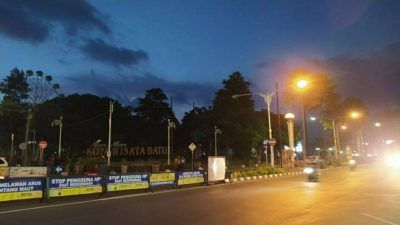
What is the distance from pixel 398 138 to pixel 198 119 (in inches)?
1776

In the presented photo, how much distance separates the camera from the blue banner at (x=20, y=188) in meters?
16.7

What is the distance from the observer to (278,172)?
39.2 meters

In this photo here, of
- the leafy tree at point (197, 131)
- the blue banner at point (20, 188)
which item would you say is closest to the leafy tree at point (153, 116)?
the leafy tree at point (197, 131)

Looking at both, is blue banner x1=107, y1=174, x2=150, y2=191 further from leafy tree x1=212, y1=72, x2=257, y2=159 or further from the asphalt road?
leafy tree x1=212, y1=72, x2=257, y2=159

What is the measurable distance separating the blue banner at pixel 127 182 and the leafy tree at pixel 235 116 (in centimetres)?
4583

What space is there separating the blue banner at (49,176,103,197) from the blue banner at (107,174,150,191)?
683 millimetres

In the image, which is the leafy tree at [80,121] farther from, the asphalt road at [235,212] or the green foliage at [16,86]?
the asphalt road at [235,212]

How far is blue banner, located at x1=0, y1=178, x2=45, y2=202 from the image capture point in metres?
16.7

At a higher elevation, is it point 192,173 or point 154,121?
point 154,121

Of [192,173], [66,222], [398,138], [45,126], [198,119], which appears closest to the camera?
[66,222]

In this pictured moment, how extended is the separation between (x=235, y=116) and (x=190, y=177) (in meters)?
42.8

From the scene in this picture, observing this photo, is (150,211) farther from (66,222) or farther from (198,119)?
(198,119)

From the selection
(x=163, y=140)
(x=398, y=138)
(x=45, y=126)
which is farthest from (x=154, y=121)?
(x=398, y=138)

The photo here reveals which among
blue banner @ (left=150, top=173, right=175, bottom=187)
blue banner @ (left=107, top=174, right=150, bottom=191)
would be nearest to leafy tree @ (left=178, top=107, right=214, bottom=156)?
blue banner @ (left=150, top=173, right=175, bottom=187)
